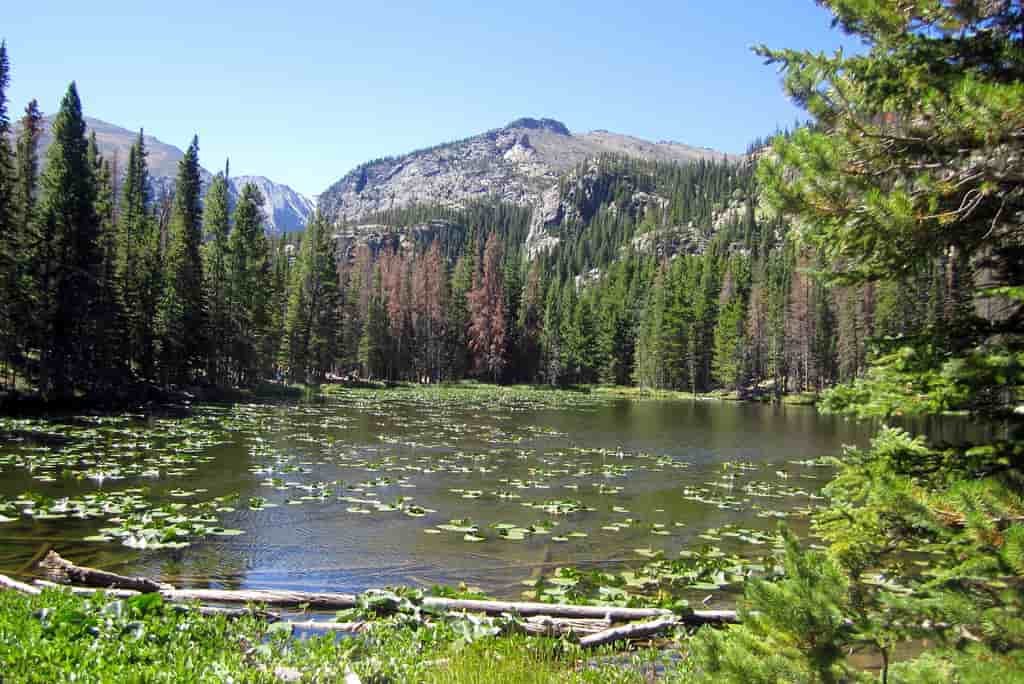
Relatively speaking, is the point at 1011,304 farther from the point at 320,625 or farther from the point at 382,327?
the point at 382,327

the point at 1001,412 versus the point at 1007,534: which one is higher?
the point at 1001,412

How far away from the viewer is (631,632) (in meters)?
7.63

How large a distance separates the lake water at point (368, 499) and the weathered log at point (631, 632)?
3.11m

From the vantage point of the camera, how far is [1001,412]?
188 inches

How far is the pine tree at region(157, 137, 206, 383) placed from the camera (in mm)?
45281

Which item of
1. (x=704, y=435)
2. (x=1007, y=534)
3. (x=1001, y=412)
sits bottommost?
(x=704, y=435)

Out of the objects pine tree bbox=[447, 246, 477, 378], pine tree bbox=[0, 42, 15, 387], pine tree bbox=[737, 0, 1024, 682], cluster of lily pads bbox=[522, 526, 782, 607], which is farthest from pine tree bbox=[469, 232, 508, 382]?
pine tree bbox=[737, 0, 1024, 682]

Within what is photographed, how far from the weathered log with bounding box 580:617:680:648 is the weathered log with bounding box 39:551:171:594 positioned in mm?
5638

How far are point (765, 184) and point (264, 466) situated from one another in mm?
18929

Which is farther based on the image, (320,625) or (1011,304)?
Answer: (320,625)

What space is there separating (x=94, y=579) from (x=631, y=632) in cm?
713

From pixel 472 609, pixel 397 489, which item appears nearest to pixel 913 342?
pixel 472 609

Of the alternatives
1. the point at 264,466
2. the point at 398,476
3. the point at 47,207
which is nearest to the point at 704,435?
the point at 398,476

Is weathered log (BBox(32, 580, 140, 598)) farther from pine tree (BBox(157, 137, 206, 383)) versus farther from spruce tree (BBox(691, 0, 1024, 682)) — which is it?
pine tree (BBox(157, 137, 206, 383))
